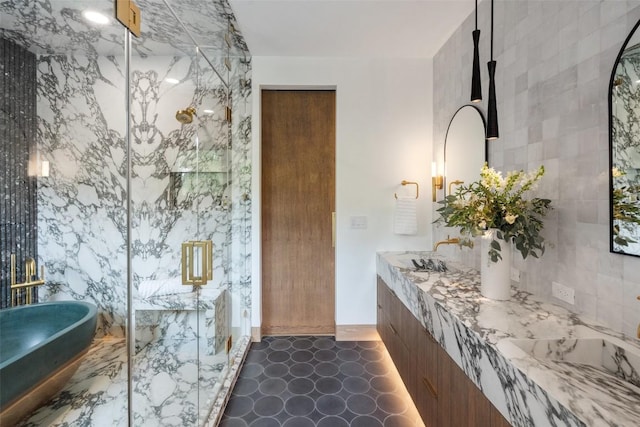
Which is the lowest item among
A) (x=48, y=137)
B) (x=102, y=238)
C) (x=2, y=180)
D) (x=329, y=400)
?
(x=329, y=400)

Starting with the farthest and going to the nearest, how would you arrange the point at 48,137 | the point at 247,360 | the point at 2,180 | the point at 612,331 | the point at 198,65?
1. the point at 247,360
2. the point at 198,65
3. the point at 612,331
4. the point at 48,137
5. the point at 2,180

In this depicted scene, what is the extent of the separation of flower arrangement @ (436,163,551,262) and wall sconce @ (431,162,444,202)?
1.12 m

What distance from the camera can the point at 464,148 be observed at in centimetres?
218

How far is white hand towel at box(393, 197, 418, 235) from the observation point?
2602 millimetres

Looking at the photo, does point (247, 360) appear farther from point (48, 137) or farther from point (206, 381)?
point (48, 137)

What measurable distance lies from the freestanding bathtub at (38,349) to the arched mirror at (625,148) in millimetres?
1983

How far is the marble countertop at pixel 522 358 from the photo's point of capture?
714mm

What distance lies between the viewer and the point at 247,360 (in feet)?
7.86

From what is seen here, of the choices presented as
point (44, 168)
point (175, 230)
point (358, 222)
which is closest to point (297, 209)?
point (358, 222)

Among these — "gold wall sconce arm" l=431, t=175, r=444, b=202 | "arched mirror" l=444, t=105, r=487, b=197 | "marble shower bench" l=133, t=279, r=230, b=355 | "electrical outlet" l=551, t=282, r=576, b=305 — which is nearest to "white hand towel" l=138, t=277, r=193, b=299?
"marble shower bench" l=133, t=279, r=230, b=355

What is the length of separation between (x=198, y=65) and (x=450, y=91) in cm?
203

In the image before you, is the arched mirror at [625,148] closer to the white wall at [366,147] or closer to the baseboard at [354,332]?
the white wall at [366,147]

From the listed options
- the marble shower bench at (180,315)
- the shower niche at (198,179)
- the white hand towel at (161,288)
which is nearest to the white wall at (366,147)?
the shower niche at (198,179)

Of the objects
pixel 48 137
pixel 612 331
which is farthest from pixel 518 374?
pixel 48 137
